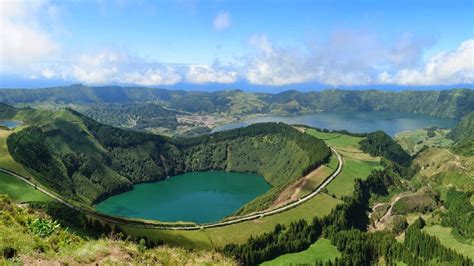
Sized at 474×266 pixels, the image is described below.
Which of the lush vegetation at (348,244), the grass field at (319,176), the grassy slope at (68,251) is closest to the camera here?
the grassy slope at (68,251)

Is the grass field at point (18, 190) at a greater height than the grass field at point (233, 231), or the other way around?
the grass field at point (18, 190)

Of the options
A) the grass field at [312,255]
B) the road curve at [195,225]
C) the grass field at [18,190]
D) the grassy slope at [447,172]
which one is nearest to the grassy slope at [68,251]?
the grass field at [312,255]

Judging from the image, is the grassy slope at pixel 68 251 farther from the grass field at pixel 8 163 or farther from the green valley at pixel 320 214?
the grass field at pixel 8 163

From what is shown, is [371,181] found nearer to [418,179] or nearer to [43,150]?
[418,179]

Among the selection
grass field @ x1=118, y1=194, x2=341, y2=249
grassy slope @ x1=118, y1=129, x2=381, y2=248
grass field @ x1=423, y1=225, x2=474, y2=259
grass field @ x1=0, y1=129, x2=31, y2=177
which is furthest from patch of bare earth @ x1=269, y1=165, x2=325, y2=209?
grass field @ x1=0, y1=129, x2=31, y2=177

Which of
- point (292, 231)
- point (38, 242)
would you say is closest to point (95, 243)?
point (38, 242)

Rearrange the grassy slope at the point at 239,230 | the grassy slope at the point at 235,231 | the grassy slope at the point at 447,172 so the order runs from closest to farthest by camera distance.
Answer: the grassy slope at the point at 235,231 → the grassy slope at the point at 239,230 → the grassy slope at the point at 447,172
